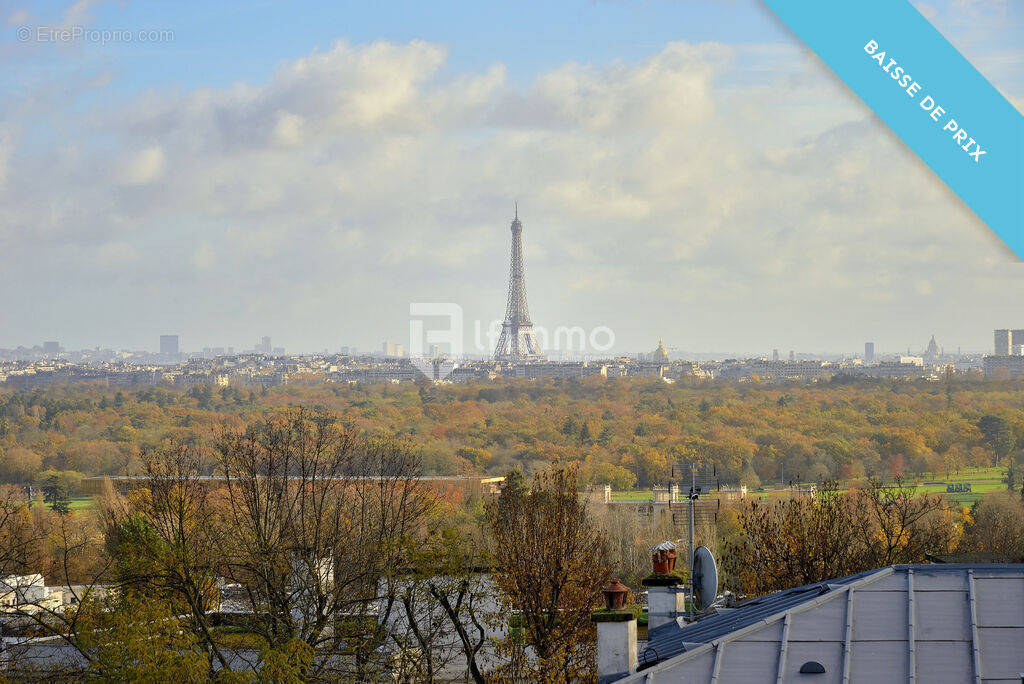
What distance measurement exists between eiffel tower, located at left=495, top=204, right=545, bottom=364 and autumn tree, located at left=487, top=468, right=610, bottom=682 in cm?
13493

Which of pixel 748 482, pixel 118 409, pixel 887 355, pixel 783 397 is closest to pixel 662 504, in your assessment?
pixel 748 482

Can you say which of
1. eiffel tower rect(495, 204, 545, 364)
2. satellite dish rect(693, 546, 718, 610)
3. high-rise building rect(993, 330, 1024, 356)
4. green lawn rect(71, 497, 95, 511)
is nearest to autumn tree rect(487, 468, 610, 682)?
satellite dish rect(693, 546, 718, 610)

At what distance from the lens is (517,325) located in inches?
6457

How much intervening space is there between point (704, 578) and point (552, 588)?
915 centimetres

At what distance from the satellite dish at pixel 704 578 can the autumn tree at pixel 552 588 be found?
3.65 metres

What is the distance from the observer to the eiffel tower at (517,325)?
163 metres

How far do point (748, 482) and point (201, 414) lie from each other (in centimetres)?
5136

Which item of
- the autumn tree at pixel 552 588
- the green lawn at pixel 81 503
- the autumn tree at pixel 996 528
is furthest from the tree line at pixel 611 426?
the autumn tree at pixel 552 588

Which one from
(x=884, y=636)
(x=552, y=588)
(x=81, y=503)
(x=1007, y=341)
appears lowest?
(x=81, y=503)

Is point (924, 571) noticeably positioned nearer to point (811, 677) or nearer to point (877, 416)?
point (811, 677)

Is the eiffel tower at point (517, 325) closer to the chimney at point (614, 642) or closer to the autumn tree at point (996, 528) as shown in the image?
the autumn tree at point (996, 528)

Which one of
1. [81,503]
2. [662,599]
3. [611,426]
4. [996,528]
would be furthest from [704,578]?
[611,426]

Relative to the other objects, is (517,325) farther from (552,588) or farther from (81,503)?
(552,588)

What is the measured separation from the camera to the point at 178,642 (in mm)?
14711
